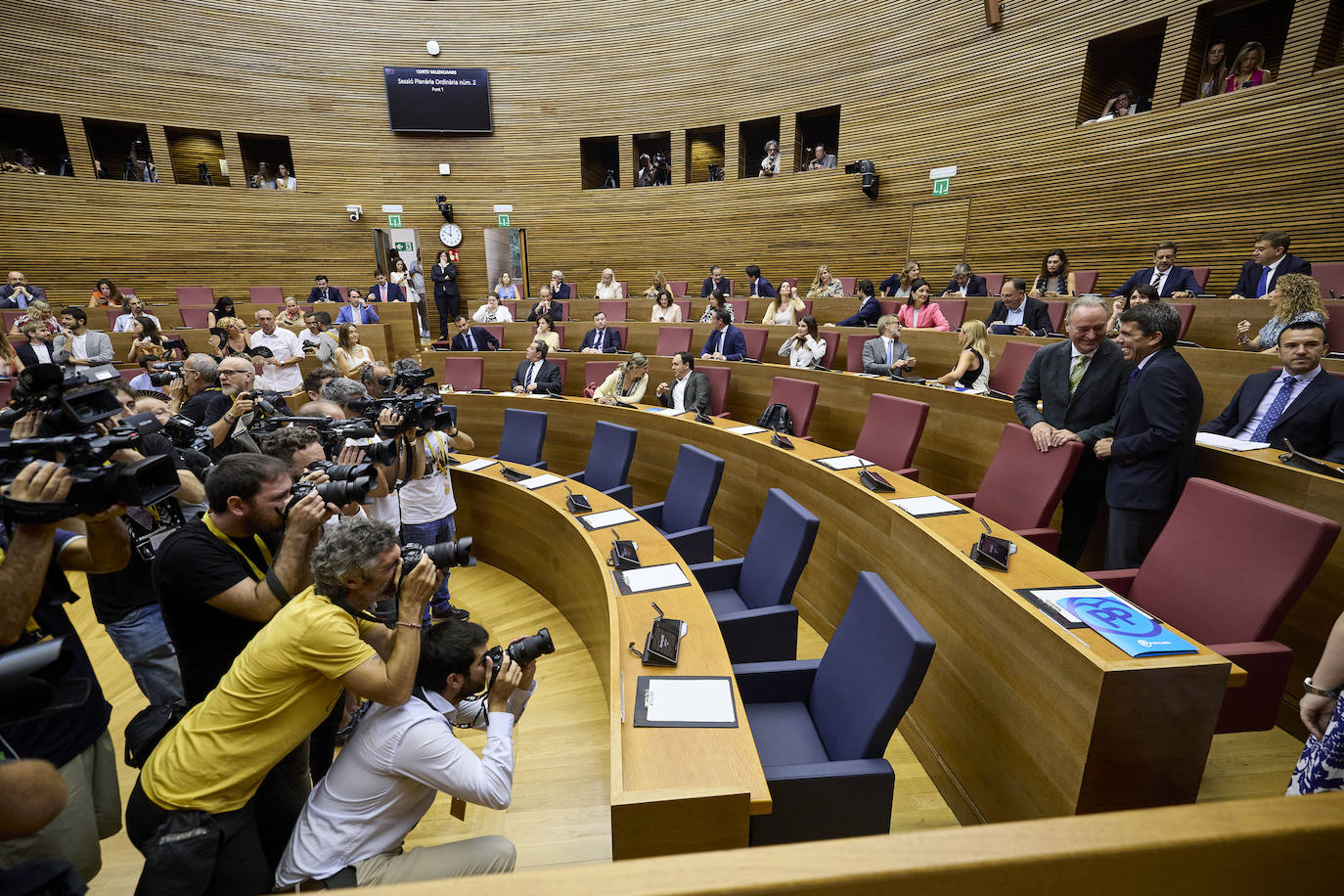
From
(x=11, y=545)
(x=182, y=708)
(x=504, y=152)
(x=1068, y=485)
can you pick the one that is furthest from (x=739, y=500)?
(x=504, y=152)

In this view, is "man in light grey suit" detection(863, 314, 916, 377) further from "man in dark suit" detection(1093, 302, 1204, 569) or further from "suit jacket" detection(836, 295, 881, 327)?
"man in dark suit" detection(1093, 302, 1204, 569)

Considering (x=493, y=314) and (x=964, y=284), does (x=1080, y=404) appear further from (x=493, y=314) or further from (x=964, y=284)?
(x=493, y=314)

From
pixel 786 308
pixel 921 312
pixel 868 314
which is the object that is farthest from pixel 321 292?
pixel 921 312

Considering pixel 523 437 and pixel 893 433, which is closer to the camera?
pixel 893 433

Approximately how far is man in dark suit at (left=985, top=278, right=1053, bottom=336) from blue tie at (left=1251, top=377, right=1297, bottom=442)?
8.03ft

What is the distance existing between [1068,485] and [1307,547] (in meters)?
1.05

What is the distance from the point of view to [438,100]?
1057cm

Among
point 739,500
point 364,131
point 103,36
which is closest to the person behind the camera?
point 739,500

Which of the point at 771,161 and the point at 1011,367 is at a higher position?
the point at 771,161

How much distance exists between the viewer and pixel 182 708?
160cm

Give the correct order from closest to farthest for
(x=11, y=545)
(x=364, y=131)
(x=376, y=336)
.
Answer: (x=11, y=545) → (x=376, y=336) → (x=364, y=131)

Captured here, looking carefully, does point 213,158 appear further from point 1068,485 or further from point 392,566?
point 1068,485

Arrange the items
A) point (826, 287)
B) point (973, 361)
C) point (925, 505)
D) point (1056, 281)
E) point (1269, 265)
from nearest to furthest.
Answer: point (925, 505)
point (973, 361)
point (1269, 265)
point (1056, 281)
point (826, 287)

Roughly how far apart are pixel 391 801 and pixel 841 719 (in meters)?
1.15
